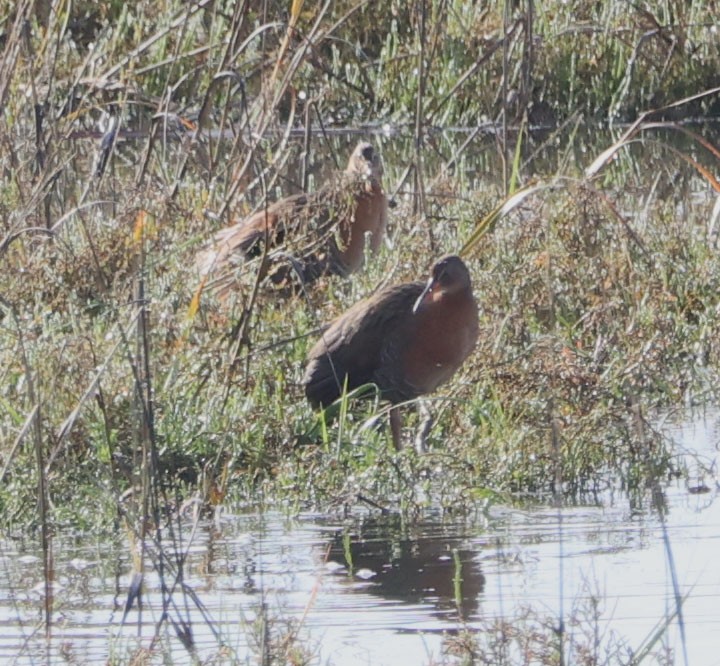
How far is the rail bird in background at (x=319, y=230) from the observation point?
23.8ft

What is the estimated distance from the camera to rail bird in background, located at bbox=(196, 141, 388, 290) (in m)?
7.27

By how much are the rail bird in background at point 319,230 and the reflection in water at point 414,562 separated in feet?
4.16

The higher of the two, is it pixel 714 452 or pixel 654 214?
pixel 654 214

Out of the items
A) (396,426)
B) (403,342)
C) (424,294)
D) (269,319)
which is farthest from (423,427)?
(269,319)

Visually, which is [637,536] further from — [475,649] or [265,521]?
[475,649]

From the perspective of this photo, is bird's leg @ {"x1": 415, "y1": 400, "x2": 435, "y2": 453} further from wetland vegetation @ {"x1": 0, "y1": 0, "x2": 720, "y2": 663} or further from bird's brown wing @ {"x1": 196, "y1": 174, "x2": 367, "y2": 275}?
bird's brown wing @ {"x1": 196, "y1": 174, "x2": 367, "y2": 275}

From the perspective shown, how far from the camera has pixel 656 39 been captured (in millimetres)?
17562

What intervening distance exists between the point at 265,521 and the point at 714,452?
1.80 metres

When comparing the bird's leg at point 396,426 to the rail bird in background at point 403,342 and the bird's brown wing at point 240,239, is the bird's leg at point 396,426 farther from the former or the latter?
the bird's brown wing at point 240,239

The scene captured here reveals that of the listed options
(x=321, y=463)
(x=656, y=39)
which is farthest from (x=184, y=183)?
(x=656, y=39)

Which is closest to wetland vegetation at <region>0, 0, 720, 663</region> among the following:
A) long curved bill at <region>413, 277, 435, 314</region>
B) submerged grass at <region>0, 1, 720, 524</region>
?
submerged grass at <region>0, 1, 720, 524</region>

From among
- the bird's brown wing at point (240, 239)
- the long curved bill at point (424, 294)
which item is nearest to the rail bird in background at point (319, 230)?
the bird's brown wing at point (240, 239)

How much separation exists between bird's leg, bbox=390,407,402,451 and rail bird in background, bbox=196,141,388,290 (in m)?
0.62

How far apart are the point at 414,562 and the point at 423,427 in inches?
51.4
